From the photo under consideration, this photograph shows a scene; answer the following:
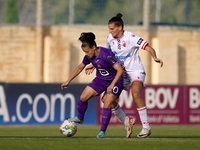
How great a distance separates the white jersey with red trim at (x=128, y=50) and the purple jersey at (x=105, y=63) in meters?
0.31

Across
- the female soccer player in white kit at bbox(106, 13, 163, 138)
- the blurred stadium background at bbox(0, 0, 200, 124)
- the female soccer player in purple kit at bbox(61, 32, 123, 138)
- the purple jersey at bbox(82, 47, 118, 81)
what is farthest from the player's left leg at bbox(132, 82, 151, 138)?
the blurred stadium background at bbox(0, 0, 200, 124)

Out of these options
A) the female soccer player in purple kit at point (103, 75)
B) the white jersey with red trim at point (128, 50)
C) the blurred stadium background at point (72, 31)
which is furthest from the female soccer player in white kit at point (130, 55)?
the blurred stadium background at point (72, 31)

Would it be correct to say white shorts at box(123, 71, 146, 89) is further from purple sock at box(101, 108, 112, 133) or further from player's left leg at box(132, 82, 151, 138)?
purple sock at box(101, 108, 112, 133)

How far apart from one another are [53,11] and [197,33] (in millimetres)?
6167

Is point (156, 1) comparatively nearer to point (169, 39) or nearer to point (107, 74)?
point (169, 39)

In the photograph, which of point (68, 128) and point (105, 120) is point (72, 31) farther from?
point (105, 120)

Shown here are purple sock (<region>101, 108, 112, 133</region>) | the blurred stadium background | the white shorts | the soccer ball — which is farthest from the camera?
the blurred stadium background

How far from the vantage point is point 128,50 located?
6.52 m

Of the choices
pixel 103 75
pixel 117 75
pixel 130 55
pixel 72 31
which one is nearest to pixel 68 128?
pixel 103 75

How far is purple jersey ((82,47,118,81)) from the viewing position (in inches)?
241

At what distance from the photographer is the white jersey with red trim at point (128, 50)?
651 cm

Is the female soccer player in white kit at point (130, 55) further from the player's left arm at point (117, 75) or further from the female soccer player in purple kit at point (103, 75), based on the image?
the player's left arm at point (117, 75)

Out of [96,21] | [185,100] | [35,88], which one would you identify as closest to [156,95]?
[185,100]

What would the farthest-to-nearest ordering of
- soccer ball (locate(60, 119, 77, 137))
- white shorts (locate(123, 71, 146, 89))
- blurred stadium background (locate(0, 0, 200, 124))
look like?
1. blurred stadium background (locate(0, 0, 200, 124))
2. white shorts (locate(123, 71, 146, 89))
3. soccer ball (locate(60, 119, 77, 137))
